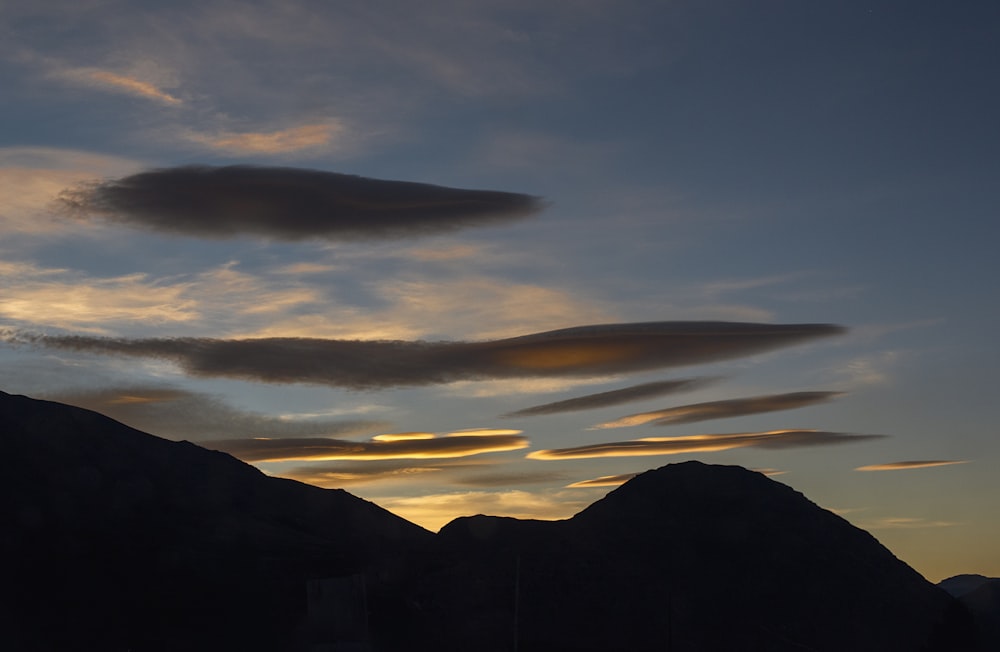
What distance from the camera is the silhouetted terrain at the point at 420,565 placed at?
350 ft

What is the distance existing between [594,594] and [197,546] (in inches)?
1873

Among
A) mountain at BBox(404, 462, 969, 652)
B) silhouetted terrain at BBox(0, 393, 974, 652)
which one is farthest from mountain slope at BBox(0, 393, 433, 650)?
mountain at BBox(404, 462, 969, 652)

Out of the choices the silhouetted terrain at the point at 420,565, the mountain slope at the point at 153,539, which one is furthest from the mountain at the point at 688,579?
the mountain slope at the point at 153,539

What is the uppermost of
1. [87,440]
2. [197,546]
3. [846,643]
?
[87,440]

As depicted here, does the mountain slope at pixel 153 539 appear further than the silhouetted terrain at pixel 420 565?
No

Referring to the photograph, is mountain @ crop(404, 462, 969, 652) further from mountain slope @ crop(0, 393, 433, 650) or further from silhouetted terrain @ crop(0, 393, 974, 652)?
mountain slope @ crop(0, 393, 433, 650)

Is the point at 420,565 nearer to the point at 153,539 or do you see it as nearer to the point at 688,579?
the point at 153,539

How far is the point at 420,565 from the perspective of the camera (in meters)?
118

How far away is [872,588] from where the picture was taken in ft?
435

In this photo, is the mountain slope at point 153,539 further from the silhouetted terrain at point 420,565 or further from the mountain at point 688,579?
the mountain at point 688,579

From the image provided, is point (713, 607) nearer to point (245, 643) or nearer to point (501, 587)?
point (501, 587)


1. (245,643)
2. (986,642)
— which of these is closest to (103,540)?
(245,643)

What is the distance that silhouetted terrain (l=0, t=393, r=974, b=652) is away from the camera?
107 m

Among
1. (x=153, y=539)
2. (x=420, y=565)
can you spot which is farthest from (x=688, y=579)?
(x=153, y=539)
